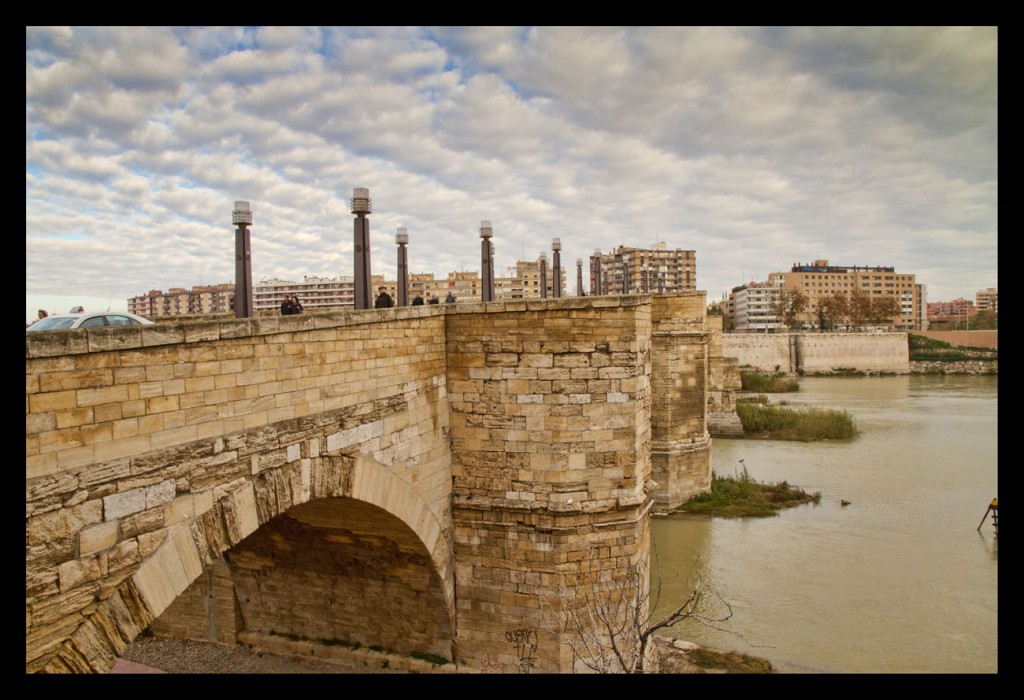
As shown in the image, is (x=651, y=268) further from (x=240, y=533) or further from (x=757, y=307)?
(x=757, y=307)

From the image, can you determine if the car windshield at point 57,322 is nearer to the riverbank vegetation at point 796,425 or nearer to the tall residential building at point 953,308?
the riverbank vegetation at point 796,425

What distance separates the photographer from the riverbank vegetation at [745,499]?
1677 centimetres

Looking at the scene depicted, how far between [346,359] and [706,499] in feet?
45.1

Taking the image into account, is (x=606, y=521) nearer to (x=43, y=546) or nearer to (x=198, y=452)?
(x=198, y=452)

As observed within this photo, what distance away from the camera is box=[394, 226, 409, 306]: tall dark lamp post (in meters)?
10.3

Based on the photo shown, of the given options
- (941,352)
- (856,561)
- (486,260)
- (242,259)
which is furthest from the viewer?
(941,352)

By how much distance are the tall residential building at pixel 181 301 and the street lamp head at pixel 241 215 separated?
24593 millimetres

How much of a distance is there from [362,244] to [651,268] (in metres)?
32.0

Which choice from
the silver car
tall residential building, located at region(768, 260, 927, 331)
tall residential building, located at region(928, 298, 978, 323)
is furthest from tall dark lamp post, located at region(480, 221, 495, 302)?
tall residential building, located at region(928, 298, 978, 323)

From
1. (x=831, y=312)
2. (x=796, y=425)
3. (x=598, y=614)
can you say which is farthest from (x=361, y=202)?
(x=831, y=312)

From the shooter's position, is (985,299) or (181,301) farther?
(985,299)

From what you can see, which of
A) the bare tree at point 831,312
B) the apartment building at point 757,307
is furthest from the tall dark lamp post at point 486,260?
the apartment building at point 757,307

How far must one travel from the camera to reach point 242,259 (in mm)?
6547
